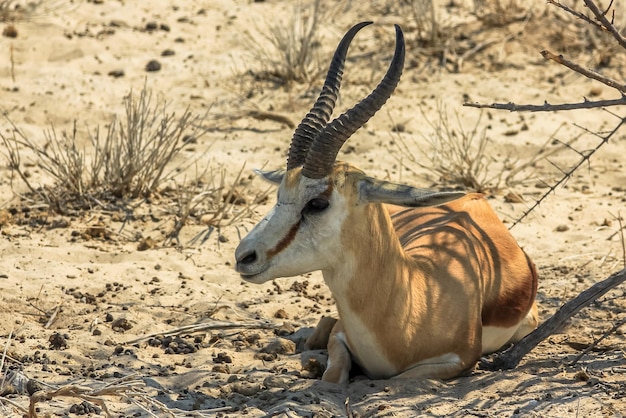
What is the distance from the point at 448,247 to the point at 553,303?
4.38ft

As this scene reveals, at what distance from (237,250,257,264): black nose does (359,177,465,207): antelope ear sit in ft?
2.19

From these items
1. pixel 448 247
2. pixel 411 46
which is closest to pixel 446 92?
pixel 411 46

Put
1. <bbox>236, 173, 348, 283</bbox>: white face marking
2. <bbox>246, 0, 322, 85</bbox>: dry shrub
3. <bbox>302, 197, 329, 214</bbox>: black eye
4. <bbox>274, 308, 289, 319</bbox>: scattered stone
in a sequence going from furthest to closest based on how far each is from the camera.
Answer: <bbox>246, 0, 322, 85</bbox>: dry shrub
<bbox>274, 308, 289, 319</bbox>: scattered stone
<bbox>302, 197, 329, 214</bbox>: black eye
<bbox>236, 173, 348, 283</bbox>: white face marking

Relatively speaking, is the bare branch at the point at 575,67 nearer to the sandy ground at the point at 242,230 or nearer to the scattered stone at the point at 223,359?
the sandy ground at the point at 242,230

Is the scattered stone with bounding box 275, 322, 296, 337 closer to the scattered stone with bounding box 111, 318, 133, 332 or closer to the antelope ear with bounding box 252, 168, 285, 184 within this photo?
the scattered stone with bounding box 111, 318, 133, 332

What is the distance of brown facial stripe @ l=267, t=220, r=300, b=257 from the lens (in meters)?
5.74

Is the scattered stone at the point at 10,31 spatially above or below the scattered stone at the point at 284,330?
above

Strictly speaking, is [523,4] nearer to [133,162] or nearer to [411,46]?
[411,46]

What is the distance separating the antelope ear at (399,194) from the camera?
5570 mm

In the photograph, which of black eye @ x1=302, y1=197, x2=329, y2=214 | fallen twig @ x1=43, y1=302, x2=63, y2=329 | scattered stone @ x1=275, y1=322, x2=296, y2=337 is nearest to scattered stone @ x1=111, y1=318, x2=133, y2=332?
fallen twig @ x1=43, y1=302, x2=63, y2=329

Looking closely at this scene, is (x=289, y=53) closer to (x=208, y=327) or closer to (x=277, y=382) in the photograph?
(x=208, y=327)

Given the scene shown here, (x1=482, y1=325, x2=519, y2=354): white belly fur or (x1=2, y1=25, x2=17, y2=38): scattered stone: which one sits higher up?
(x1=482, y1=325, x2=519, y2=354): white belly fur

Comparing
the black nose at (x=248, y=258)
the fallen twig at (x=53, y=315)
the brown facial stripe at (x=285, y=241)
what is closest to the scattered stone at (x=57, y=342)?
the fallen twig at (x=53, y=315)

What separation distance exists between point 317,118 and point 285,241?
768 millimetres
